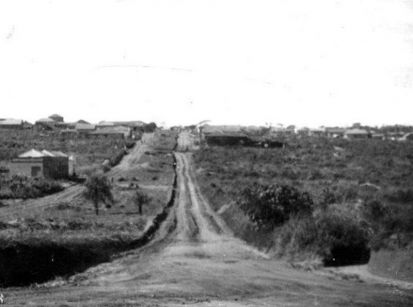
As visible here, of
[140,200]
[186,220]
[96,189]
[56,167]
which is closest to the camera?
[186,220]

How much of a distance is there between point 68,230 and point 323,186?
93.9 feet

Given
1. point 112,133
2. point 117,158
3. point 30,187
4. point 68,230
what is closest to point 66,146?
point 117,158

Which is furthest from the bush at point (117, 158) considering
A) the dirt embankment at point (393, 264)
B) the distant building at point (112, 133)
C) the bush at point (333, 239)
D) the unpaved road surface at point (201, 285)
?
the dirt embankment at point (393, 264)

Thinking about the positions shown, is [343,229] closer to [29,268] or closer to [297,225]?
[297,225]

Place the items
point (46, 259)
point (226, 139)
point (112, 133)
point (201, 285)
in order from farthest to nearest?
point (112, 133)
point (226, 139)
point (46, 259)
point (201, 285)

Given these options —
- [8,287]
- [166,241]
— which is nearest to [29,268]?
[8,287]

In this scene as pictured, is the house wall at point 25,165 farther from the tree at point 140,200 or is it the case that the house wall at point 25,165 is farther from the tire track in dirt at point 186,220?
the tree at point 140,200

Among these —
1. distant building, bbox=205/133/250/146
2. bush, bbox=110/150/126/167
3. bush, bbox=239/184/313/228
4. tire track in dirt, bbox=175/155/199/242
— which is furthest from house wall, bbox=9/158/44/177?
distant building, bbox=205/133/250/146

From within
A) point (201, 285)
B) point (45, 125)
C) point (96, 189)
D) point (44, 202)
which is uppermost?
point (45, 125)

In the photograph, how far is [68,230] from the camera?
30.3 m

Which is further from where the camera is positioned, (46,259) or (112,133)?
(112,133)

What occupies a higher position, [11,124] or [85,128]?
[11,124]

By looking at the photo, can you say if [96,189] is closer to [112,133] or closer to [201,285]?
[201,285]

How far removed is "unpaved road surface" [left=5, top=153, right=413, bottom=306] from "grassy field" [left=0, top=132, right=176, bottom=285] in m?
1.21
